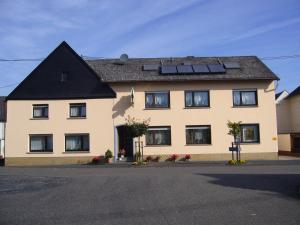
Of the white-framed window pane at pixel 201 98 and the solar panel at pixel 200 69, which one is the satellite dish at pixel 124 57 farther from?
the white-framed window pane at pixel 201 98

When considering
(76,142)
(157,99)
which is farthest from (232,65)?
(76,142)

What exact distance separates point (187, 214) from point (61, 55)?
2283 cm

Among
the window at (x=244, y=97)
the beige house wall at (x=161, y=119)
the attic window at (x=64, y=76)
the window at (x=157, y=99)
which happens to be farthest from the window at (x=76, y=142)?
the window at (x=244, y=97)

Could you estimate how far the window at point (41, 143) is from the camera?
28578 mm

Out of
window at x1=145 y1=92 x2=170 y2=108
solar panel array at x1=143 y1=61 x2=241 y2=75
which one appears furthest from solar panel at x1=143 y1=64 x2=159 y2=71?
window at x1=145 y1=92 x2=170 y2=108

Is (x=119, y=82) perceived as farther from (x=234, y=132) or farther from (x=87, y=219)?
(x=87, y=219)

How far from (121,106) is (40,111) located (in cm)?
581

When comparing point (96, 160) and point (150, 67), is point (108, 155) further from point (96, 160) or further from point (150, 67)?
point (150, 67)

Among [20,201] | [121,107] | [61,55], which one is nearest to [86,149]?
[121,107]

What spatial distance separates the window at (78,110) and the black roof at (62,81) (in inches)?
22.3

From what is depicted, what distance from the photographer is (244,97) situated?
28469mm

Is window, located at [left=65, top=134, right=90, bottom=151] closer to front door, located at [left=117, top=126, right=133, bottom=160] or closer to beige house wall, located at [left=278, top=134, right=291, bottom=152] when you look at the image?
front door, located at [left=117, top=126, right=133, bottom=160]

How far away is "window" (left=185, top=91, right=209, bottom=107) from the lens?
28406 millimetres

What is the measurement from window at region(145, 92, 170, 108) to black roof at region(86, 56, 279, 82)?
113cm
